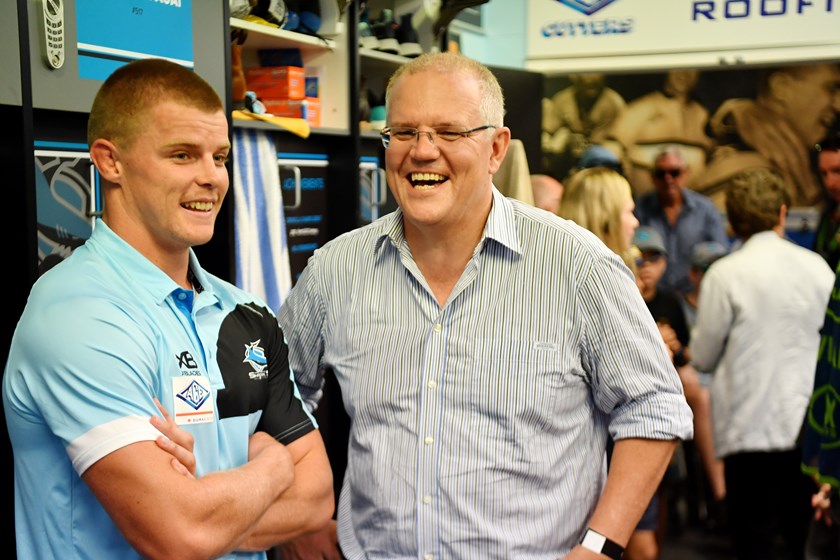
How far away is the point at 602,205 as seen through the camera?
3.38 metres

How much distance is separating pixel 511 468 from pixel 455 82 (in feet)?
2.40

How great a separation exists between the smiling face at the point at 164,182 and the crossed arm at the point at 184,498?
1.00 ft

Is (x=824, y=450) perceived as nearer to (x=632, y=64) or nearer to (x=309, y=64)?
(x=309, y=64)

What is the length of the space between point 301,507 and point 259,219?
67.7 inches

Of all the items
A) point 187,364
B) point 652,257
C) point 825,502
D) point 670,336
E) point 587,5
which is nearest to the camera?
point 187,364

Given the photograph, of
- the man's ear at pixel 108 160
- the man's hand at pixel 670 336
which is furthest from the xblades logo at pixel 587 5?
the man's ear at pixel 108 160

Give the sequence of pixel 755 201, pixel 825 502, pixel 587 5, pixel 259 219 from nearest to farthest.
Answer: pixel 825 502 < pixel 259 219 < pixel 755 201 < pixel 587 5

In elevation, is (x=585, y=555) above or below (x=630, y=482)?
below

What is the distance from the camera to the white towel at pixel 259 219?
10.1 feet

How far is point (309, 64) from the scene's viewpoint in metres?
3.71

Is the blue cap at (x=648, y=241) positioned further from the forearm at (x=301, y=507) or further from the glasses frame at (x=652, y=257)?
the forearm at (x=301, y=507)

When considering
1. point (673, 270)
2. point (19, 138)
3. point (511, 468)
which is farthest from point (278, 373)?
point (673, 270)

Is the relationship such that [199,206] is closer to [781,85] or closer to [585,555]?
[585,555]

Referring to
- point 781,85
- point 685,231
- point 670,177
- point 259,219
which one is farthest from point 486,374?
point 781,85
